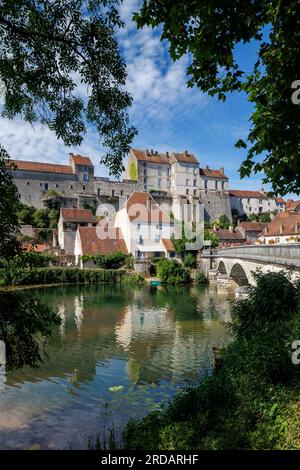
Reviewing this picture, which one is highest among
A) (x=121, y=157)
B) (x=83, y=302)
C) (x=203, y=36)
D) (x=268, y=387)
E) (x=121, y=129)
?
(x=203, y=36)

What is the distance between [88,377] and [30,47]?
1104 centimetres

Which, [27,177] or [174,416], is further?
[27,177]

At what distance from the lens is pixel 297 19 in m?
5.34

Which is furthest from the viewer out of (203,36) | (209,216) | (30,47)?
(209,216)

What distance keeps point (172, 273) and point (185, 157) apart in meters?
51.0

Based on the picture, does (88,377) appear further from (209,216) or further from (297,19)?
(209,216)

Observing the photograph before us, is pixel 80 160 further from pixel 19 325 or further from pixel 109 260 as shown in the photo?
pixel 19 325

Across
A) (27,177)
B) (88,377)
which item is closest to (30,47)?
(88,377)

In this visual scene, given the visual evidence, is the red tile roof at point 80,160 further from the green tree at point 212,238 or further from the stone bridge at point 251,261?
the stone bridge at point 251,261

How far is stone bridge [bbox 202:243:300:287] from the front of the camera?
16.7 metres

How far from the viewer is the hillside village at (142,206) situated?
2077 inches

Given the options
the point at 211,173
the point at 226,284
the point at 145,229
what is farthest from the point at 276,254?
the point at 211,173

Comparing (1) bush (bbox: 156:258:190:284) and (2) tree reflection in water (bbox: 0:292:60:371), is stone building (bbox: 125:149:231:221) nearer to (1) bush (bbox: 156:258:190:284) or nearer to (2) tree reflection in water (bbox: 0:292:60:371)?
(1) bush (bbox: 156:258:190:284)

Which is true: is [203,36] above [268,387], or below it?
above
